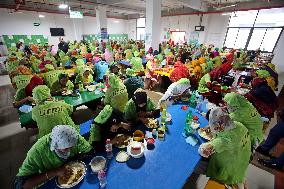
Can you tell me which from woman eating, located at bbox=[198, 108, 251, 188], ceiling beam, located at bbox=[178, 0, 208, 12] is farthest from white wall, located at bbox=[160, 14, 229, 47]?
woman eating, located at bbox=[198, 108, 251, 188]

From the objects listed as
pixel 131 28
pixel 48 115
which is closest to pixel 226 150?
pixel 48 115

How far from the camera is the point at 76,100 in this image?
13.3 ft

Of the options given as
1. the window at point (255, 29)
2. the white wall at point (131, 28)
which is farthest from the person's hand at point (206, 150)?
the white wall at point (131, 28)

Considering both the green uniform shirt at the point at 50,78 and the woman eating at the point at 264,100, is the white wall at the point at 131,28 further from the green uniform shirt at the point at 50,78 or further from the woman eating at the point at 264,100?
the woman eating at the point at 264,100

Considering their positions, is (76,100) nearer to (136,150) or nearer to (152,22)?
(136,150)

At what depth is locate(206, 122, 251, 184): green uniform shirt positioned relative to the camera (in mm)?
2170

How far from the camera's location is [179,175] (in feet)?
6.70

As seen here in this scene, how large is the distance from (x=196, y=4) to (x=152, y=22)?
215 inches

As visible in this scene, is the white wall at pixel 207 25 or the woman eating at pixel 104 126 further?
the white wall at pixel 207 25

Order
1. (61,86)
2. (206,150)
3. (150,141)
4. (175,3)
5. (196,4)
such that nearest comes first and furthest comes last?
(206,150) → (150,141) → (61,86) → (196,4) → (175,3)

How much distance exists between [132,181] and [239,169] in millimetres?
1582

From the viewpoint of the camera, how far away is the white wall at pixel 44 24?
14.6 meters

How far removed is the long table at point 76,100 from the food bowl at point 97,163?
1859 millimetres

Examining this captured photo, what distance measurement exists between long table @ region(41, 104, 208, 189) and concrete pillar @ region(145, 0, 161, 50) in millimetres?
8684
